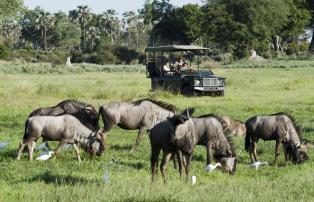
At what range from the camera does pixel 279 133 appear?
13.6 m

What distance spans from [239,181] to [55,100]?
54.4 feet

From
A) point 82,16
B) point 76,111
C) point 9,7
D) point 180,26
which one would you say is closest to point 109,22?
point 82,16

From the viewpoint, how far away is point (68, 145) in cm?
1416

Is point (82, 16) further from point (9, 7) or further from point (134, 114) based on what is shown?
A: point (134, 114)

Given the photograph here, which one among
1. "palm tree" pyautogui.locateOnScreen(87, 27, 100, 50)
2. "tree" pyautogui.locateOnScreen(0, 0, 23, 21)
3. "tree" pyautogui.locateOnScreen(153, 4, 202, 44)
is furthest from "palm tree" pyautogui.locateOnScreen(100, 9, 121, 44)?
"tree" pyautogui.locateOnScreen(0, 0, 23, 21)

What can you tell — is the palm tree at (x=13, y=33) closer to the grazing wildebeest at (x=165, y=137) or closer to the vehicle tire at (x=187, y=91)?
the vehicle tire at (x=187, y=91)

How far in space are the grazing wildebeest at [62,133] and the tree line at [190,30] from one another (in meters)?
36.9

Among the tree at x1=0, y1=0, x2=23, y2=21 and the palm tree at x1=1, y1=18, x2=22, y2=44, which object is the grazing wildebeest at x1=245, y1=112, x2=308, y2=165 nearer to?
the tree at x1=0, y1=0, x2=23, y2=21

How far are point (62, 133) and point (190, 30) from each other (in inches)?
3583

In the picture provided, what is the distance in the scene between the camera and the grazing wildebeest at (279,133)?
13.5m

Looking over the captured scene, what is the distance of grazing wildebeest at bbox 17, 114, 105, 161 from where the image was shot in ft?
42.8

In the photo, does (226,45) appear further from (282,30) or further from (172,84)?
(172,84)

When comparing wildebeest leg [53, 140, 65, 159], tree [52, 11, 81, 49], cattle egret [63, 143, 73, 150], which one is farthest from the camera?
tree [52, 11, 81, 49]

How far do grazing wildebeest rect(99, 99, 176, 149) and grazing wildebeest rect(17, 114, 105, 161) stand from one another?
1832 mm
